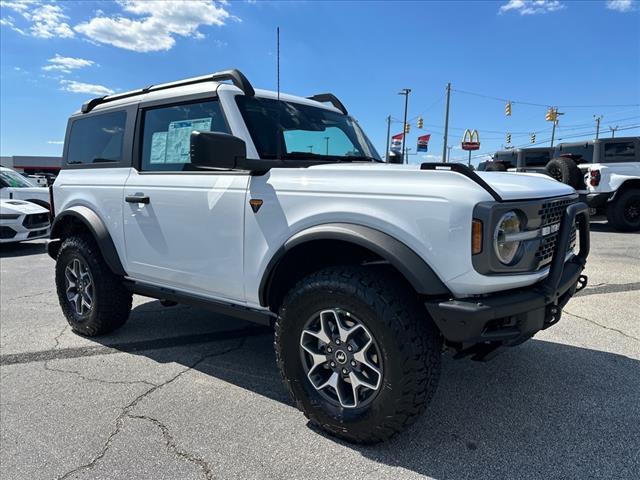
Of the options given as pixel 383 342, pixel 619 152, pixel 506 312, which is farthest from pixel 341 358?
pixel 619 152

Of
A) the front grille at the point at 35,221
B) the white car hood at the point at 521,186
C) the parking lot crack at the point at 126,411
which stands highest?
the white car hood at the point at 521,186

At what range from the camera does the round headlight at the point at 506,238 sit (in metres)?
2.14

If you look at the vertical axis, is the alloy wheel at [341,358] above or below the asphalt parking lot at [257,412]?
above

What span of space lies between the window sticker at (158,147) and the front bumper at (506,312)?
95.4 inches

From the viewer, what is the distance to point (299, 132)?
3.40 metres

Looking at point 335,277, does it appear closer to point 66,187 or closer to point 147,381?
point 147,381

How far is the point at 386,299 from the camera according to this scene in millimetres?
2275

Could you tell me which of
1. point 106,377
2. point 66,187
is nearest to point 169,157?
point 66,187

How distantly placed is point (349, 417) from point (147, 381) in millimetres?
1639

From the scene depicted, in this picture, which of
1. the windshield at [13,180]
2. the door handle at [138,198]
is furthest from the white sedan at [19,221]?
the door handle at [138,198]

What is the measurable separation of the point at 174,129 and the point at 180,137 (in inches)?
4.2

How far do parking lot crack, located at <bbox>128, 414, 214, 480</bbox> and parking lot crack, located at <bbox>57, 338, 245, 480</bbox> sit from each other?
108mm

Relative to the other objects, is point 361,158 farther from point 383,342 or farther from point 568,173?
point 568,173

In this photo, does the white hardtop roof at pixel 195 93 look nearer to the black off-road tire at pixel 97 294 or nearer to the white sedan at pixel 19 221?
the black off-road tire at pixel 97 294
